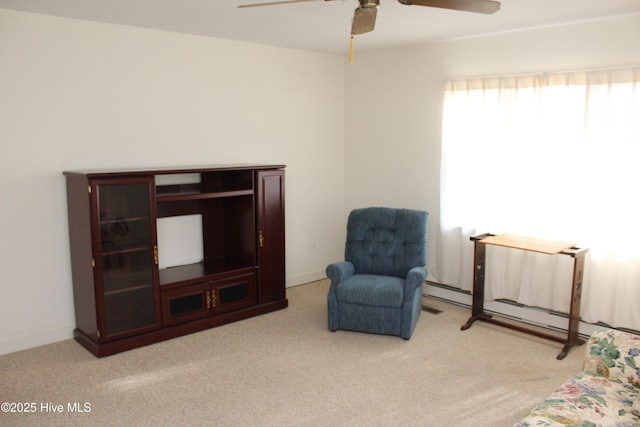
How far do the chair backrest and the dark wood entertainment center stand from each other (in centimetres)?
71

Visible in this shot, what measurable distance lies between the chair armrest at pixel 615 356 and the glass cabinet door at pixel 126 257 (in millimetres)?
3011

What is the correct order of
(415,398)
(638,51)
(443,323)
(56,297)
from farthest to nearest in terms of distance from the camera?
(443,323) < (56,297) < (638,51) < (415,398)

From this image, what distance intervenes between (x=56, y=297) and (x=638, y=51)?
4707mm

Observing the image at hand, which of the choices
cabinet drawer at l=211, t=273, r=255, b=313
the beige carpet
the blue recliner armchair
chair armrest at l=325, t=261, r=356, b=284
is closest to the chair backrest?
the blue recliner armchair

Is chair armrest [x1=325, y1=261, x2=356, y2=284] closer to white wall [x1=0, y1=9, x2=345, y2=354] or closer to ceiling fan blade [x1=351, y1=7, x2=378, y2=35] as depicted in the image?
white wall [x1=0, y1=9, x2=345, y2=354]

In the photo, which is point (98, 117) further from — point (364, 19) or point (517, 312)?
point (517, 312)

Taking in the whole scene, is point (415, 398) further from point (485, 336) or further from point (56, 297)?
point (56, 297)

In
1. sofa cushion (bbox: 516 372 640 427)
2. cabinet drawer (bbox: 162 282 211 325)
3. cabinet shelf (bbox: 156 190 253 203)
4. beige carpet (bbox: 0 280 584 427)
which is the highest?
cabinet shelf (bbox: 156 190 253 203)

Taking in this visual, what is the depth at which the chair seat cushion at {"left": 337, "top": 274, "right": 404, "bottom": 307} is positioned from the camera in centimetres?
405

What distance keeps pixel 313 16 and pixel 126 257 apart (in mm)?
2259

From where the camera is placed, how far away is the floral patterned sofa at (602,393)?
2197 millimetres

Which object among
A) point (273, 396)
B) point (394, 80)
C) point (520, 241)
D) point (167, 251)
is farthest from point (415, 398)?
point (394, 80)

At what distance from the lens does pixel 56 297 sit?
13.1 feet

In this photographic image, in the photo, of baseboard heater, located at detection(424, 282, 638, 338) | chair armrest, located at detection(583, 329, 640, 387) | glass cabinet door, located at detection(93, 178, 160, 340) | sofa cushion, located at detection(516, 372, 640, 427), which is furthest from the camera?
baseboard heater, located at detection(424, 282, 638, 338)
